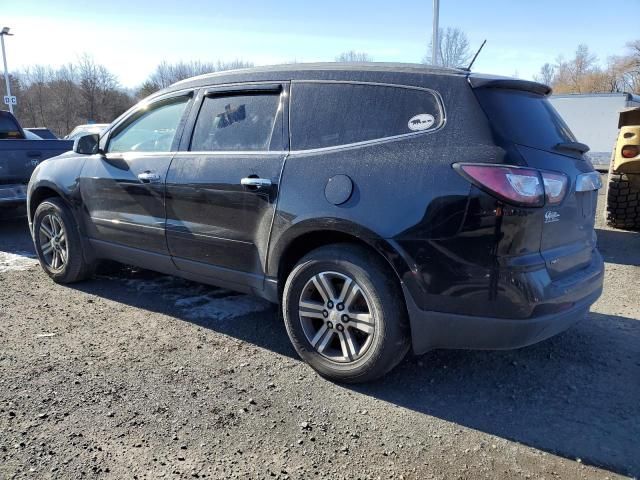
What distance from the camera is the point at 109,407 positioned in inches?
111

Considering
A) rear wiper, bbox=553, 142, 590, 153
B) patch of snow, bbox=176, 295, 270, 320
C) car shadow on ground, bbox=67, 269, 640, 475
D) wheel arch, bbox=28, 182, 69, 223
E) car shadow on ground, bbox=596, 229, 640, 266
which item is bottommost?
car shadow on ground, bbox=596, 229, 640, 266

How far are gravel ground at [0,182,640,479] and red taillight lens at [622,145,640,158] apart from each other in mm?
2921

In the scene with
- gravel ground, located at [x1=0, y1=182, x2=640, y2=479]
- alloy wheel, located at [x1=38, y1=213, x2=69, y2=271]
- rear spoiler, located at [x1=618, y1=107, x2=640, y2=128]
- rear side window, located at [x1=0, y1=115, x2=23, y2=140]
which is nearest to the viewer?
gravel ground, located at [x1=0, y1=182, x2=640, y2=479]

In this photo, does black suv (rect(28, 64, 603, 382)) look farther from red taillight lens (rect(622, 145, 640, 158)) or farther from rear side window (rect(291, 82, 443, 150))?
red taillight lens (rect(622, 145, 640, 158))

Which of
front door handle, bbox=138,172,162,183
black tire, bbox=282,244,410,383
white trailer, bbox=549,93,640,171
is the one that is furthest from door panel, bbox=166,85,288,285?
white trailer, bbox=549,93,640,171

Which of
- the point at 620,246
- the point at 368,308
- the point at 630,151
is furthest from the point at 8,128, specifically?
the point at 620,246

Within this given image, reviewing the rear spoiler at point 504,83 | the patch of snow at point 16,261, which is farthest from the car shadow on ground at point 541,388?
the patch of snow at point 16,261

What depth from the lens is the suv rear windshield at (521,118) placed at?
8.89 feet

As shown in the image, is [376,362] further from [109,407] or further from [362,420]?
[109,407]

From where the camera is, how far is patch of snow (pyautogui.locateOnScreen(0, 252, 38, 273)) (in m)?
5.63

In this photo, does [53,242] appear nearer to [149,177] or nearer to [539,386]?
[149,177]

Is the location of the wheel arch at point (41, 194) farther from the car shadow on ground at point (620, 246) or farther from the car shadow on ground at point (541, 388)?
the car shadow on ground at point (620, 246)

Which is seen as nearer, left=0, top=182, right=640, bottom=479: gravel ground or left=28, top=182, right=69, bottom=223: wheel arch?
left=0, top=182, right=640, bottom=479: gravel ground

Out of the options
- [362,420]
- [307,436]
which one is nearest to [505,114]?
[362,420]
